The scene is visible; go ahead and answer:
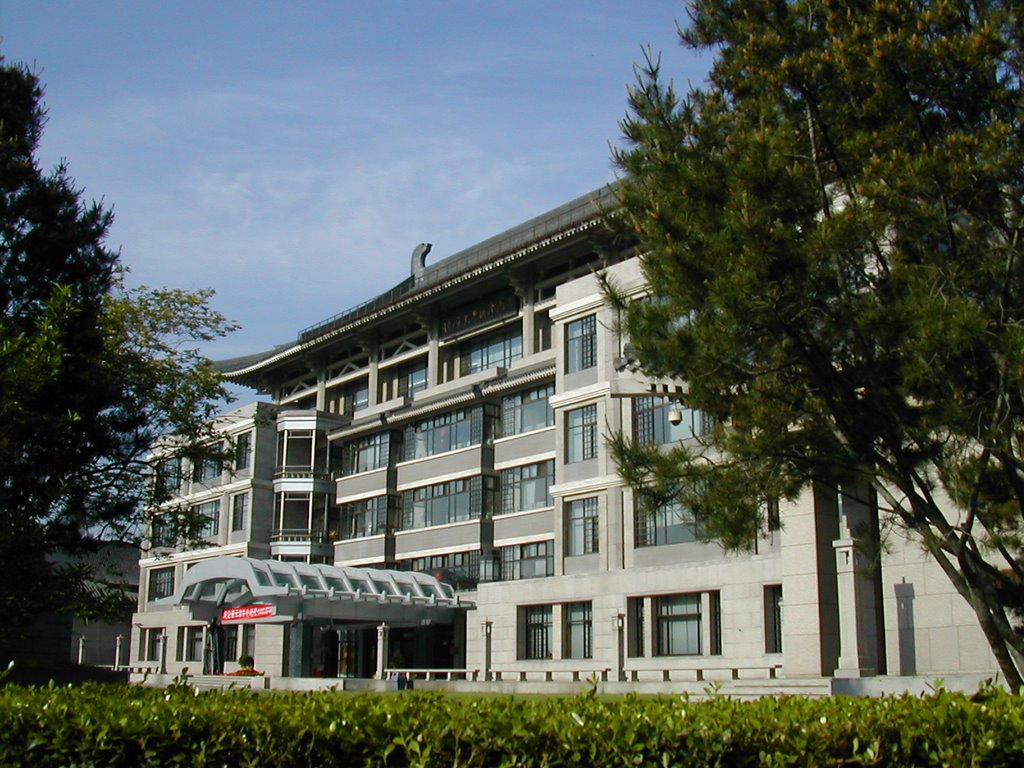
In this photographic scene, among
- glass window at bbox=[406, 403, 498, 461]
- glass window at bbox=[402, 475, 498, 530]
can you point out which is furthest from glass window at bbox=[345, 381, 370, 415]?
glass window at bbox=[402, 475, 498, 530]

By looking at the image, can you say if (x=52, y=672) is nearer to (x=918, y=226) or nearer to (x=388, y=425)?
(x=918, y=226)

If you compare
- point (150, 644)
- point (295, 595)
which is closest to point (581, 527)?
point (295, 595)

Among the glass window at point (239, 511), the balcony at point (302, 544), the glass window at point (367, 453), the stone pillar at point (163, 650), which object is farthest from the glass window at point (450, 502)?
the stone pillar at point (163, 650)

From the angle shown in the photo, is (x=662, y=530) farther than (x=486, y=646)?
No

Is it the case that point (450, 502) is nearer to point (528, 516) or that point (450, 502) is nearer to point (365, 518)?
point (528, 516)

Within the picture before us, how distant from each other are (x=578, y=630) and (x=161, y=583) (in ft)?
112

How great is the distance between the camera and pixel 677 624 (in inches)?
1368

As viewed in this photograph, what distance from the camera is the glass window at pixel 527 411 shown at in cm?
4453

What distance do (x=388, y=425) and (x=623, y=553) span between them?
63.1ft

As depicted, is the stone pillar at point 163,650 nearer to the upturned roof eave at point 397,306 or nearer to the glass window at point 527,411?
the upturned roof eave at point 397,306

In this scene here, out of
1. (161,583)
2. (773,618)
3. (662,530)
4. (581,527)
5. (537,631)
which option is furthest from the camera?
(161,583)

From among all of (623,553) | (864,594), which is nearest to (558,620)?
(623,553)

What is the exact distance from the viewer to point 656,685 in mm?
28891

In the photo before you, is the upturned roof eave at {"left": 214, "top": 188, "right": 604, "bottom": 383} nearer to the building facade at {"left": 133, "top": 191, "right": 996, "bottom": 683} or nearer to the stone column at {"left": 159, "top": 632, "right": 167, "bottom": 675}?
the building facade at {"left": 133, "top": 191, "right": 996, "bottom": 683}
